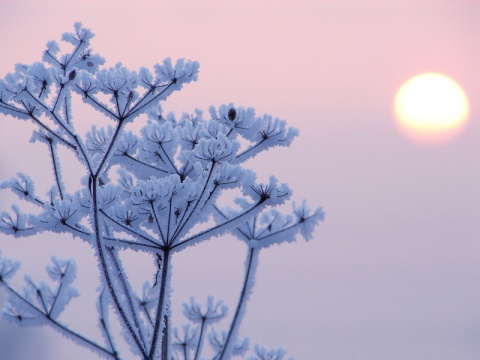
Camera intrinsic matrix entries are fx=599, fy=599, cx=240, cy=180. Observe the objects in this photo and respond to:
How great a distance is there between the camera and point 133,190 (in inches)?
130

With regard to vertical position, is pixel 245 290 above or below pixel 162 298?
above

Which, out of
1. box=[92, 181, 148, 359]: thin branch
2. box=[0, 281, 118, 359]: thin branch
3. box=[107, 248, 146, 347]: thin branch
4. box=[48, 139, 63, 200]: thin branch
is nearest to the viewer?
box=[92, 181, 148, 359]: thin branch

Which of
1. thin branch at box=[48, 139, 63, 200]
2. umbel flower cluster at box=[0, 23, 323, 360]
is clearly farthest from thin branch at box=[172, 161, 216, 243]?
thin branch at box=[48, 139, 63, 200]

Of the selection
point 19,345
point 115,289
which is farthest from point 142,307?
point 19,345

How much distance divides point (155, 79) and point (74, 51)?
1.10 meters

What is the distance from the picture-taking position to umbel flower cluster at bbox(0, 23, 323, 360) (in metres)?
3.45

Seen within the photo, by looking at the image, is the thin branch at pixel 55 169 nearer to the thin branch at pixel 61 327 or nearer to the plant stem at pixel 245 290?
the thin branch at pixel 61 327

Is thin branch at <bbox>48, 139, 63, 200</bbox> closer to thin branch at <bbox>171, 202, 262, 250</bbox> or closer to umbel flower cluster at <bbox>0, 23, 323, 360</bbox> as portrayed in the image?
umbel flower cluster at <bbox>0, 23, 323, 360</bbox>

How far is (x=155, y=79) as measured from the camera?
3594 millimetres

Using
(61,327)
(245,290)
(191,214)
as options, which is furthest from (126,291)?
(245,290)

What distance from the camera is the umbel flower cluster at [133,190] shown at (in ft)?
11.3

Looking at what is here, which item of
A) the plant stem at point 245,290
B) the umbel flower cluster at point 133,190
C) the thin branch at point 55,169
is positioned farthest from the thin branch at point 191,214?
the thin branch at point 55,169

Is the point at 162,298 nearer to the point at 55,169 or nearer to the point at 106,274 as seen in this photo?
the point at 106,274

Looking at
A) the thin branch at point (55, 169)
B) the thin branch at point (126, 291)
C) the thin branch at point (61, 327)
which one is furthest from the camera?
the thin branch at point (55, 169)
